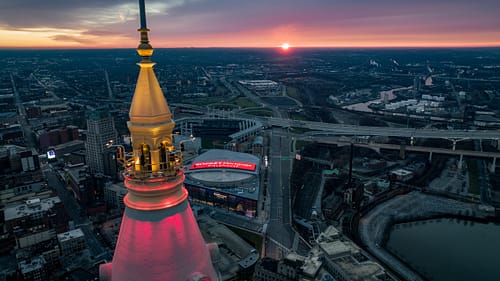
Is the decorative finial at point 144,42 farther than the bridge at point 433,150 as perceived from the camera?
No

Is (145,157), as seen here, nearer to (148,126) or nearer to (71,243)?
(148,126)

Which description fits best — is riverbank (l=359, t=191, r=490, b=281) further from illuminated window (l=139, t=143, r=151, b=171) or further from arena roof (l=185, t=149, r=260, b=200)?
illuminated window (l=139, t=143, r=151, b=171)

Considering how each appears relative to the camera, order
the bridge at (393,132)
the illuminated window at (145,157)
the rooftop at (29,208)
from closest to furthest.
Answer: the illuminated window at (145,157)
the rooftop at (29,208)
the bridge at (393,132)

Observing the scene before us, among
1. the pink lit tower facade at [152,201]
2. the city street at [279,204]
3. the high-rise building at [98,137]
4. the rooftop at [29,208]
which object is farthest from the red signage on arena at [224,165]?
the pink lit tower facade at [152,201]

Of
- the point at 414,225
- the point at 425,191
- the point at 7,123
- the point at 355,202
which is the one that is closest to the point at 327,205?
the point at 355,202

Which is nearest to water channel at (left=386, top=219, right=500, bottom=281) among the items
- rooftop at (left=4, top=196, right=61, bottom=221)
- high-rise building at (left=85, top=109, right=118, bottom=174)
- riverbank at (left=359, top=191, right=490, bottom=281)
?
riverbank at (left=359, top=191, right=490, bottom=281)

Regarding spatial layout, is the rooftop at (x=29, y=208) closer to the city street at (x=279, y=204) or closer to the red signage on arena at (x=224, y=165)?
the red signage on arena at (x=224, y=165)

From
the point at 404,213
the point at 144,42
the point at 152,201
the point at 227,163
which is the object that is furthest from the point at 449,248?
the point at 144,42

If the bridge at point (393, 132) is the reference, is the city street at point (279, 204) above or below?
below
